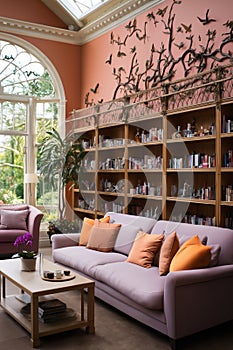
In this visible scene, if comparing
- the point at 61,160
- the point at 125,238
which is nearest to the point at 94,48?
the point at 61,160

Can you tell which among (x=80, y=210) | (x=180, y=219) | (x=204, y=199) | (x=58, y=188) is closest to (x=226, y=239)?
(x=204, y=199)

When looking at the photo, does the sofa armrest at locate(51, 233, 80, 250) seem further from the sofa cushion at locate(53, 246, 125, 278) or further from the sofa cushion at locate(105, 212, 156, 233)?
the sofa cushion at locate(105, 212, 156, 233)

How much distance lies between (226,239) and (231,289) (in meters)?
0.45

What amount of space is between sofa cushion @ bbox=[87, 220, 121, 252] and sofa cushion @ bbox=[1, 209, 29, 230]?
1.83m

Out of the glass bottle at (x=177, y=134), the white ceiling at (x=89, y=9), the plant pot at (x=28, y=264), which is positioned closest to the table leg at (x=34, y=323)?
the plant pot at (x=28, y=264)

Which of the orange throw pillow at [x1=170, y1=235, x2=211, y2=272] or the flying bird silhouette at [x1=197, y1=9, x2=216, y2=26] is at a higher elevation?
the flying bird silhouette at [x1=197, y1=9, x2=216, y2=26]

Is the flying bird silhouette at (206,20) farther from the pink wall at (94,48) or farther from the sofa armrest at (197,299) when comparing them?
the sofa armrest at (197,299)

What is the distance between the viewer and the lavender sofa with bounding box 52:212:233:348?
3189 mm

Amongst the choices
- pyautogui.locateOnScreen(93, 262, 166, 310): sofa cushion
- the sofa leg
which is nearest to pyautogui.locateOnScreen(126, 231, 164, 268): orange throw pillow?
pyautogui.locateOnScreen(93, 262, 166, 310): sofa cushion

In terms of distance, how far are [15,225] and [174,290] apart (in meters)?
3.89

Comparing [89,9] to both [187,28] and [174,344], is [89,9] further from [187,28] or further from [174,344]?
[174,344]

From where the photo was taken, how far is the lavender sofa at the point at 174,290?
319cm

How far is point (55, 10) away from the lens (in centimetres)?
738

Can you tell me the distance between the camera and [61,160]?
7.03 metres
